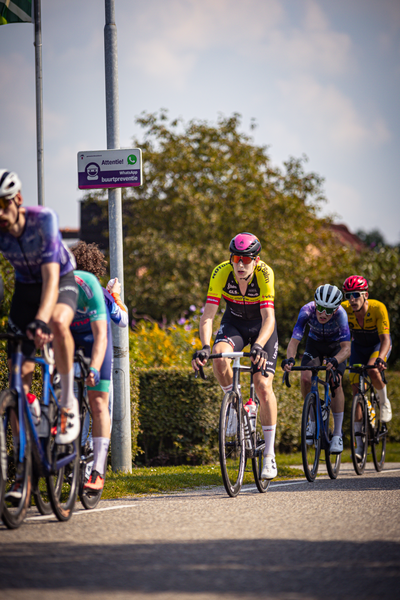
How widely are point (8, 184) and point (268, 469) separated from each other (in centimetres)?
381

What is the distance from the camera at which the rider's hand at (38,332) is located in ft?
13.9

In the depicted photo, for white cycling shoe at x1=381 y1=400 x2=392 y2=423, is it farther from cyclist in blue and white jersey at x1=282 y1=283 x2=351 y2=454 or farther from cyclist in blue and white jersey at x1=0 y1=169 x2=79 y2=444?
cyclist in blue and white jersey at x1=0 y1=169 x2=79 y2=444

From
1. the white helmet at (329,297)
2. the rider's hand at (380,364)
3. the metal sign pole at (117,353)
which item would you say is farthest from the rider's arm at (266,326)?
the rider's hand at (380,364)

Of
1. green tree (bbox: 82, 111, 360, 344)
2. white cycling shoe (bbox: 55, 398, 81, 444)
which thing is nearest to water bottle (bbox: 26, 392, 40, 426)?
white cycling shoe (bbox: 55, 398, 81, 444)

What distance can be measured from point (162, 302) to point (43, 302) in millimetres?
20202

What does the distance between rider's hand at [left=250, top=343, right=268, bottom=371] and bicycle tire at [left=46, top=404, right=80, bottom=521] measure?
6.27 ft

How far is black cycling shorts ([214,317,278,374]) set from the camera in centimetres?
684

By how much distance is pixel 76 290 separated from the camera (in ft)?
16.2

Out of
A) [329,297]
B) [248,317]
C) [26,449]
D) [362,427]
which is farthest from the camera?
[362,427]

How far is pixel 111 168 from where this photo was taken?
7.73 metres

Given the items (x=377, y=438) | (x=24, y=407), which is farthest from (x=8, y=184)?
(x=377, y=438)

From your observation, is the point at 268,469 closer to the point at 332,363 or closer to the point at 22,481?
the point at 332,363

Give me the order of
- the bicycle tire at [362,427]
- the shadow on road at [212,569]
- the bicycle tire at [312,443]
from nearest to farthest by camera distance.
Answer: the shadow on road at [212,569], the bicycle tire at [312,443], the bicycle tire at [362,427]

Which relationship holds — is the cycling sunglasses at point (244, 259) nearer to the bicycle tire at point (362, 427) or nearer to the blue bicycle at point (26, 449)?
the blue bicycle at point (26, 449)
